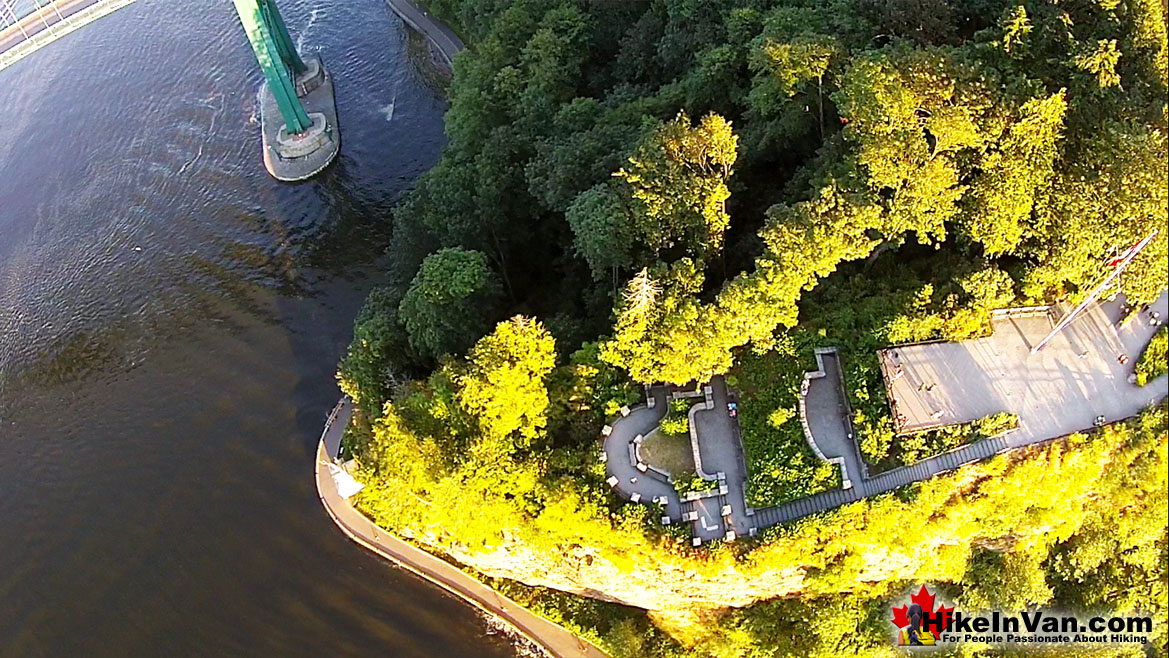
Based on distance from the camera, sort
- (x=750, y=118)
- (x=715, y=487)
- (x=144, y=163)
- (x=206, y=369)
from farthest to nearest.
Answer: (x=144, y=163)
(x=206, y=369)
(x=750, y=118)
(x=715, y=487)

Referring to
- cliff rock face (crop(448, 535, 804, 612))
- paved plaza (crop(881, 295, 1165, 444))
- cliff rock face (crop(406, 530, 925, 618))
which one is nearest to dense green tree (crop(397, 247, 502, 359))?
cliff rock face (crop(406, 530, 925, 618))

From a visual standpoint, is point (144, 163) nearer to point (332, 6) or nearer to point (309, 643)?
point (332, 6)

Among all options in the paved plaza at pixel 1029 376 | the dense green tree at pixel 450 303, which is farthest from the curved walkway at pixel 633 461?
the dense green tree at pixel 450 303

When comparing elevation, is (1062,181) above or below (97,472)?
above

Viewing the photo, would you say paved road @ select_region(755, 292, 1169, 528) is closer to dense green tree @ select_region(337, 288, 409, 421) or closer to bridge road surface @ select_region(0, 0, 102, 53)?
dense green tree @ select_region(337, 288, 409, 421)

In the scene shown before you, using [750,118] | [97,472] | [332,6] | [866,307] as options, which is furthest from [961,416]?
[332,6]
